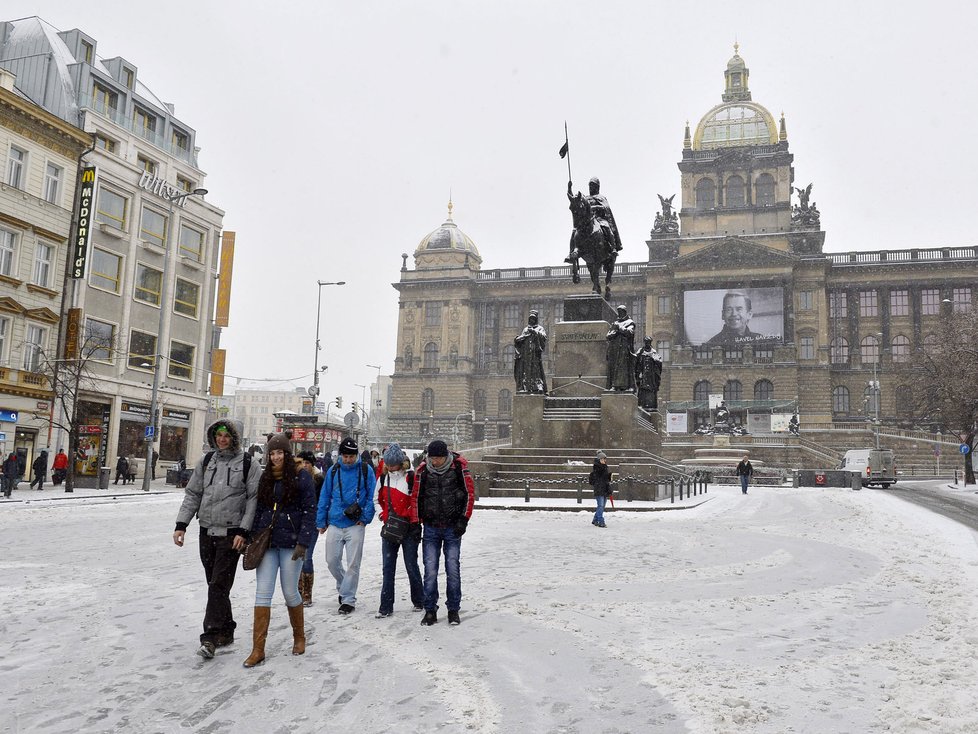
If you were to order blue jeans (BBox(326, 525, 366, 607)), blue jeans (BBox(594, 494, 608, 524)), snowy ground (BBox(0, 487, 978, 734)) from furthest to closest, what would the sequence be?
blue jeans (BBox(594, 494, 608, 524)), blue jeans (BBox(326, 525, 366, 607)), snowy ground (BBox(0, 487, 978, 734))

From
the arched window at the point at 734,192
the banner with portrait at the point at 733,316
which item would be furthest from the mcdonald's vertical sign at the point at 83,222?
the arched window at the point at 734,192

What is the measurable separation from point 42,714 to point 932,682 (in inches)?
223

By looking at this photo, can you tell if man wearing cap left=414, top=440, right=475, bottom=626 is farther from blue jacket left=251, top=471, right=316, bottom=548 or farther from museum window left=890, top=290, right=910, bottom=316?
museum window left=890, top=290, right=910, bottom=316

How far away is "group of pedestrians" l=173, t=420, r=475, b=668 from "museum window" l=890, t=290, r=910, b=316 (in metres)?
72.0

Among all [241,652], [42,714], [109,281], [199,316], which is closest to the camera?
[42,714]

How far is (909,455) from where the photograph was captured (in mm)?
58406

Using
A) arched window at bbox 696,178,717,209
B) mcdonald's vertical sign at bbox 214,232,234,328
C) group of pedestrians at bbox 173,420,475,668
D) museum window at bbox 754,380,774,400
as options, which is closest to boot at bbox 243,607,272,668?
group of pedestrians at bbox 173,420,475,668

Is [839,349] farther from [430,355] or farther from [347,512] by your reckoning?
[347,512]

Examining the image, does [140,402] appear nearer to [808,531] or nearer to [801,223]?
[808,531]

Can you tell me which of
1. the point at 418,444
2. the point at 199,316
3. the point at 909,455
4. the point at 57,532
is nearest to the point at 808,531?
the point at 57,532

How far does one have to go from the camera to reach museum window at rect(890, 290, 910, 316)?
6962 centimetres

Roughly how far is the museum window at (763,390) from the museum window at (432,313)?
102ft

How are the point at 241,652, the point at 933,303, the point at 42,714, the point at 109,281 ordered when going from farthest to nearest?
the point at 933,303 → the point at 109,281 → the point at 241,652 → the point at 42,714

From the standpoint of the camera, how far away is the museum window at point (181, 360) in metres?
39.2
